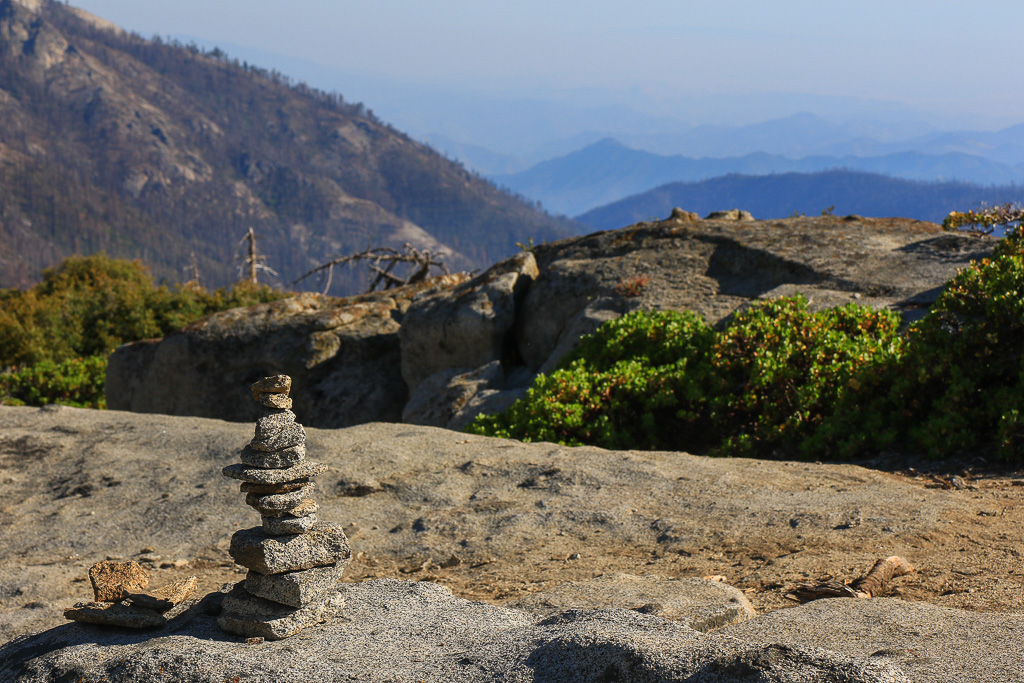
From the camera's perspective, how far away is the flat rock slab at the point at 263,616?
4.81 meters

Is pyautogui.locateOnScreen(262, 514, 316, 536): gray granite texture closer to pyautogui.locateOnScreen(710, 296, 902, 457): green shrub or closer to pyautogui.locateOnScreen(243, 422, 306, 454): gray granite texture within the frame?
pyautogui.locateOnScreen(243, 422, 306, 454): gray granite texture

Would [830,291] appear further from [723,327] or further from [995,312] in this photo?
[995,312]

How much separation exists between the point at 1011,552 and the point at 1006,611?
109 cm

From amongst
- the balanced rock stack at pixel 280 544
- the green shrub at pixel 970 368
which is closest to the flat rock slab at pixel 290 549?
the balanced rock stack at pixel 280 544

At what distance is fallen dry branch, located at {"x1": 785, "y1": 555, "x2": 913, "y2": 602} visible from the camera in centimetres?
511

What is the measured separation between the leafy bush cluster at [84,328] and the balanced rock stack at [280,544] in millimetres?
19443

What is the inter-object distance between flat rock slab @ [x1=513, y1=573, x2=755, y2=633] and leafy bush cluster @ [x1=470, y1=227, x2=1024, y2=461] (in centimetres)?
405

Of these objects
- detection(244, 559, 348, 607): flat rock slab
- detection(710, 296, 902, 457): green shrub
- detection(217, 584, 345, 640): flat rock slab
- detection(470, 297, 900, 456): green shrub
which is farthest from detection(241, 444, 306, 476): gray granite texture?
detection(710, 296, 902, 457): green shrub

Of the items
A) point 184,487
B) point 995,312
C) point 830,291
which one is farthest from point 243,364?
point 995,312

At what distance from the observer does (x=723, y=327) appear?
11688 millimetres

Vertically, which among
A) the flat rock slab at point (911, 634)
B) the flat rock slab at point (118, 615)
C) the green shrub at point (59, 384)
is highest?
the flat rock slab at point (911, 634)

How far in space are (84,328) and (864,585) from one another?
2797 centimetres

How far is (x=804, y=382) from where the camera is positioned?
984cm

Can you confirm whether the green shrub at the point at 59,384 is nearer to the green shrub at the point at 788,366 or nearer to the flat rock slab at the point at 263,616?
the green shrub at the point at 788,366
